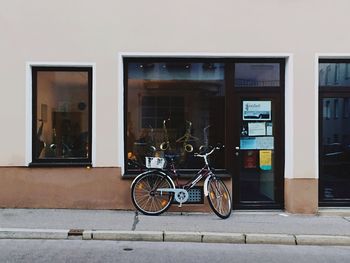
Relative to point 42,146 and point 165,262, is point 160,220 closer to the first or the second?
point 165,262

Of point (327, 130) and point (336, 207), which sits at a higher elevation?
point (327, 130)

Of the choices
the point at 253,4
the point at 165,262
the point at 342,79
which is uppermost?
the point at 253,4

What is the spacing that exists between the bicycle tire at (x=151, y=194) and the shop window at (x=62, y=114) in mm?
1208

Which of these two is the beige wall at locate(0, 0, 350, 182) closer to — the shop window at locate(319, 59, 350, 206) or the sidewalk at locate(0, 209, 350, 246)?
the shop window at locate(319, 59, 350, 206)

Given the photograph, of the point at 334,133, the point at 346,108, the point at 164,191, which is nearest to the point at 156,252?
the point at 164,191

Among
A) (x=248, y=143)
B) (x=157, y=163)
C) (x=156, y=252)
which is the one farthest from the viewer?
(x=248, y=143)

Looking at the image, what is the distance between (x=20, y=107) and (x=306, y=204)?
229 inches

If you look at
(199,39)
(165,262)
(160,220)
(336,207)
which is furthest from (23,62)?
(336,207)

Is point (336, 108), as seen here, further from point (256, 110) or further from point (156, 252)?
point (156, 252)

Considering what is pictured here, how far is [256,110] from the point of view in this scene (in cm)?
997

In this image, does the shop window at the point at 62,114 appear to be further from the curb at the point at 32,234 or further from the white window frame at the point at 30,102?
the curb at the point at 32,234

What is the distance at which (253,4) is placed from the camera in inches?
381

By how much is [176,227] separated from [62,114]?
134 inches

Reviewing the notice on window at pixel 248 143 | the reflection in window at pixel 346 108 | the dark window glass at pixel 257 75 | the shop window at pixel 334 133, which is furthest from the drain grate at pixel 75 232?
the reflection in window at pixel 346 108
